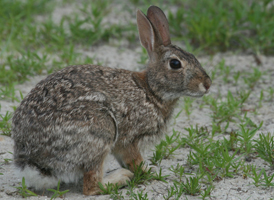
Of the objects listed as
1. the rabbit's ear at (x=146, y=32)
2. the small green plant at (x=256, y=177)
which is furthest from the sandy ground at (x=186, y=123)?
the rabbit's ear at (x=146, y=32)

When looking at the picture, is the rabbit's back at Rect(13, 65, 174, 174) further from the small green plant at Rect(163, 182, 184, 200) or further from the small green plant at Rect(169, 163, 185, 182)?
the small green plant at Rect(163, 182, 184, 200)

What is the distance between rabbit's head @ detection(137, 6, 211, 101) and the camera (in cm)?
445

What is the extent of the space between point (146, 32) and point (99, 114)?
1168 millimetres

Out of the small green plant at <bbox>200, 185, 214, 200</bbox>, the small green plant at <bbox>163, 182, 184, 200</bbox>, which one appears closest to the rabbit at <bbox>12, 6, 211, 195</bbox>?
the small green plant at <bbox>163, 182, 184, 200</bbox>

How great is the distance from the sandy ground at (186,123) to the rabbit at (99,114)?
251 millimetres

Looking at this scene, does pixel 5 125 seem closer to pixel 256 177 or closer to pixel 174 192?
pixel 174 192

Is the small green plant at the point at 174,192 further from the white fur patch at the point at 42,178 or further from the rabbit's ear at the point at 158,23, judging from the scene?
the rabbit's ear at the point at 158,23

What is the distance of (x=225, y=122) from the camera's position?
5531 millimetres

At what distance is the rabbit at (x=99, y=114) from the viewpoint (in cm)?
397

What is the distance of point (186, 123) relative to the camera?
555 cm

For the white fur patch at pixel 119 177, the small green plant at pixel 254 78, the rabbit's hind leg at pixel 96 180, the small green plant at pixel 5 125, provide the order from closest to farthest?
the rabbit's hind leg at pixel 96 180 → the white fur patch at pixel 119 177 → the small green plant at pixel 5 125 → the small green plant at pixel 254 78

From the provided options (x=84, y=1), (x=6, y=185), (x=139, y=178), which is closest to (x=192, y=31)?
(x=84, y=1)

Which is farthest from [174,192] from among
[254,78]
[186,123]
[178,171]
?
[254,78]

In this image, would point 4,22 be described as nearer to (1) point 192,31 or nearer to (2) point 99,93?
(1) point 192,31
